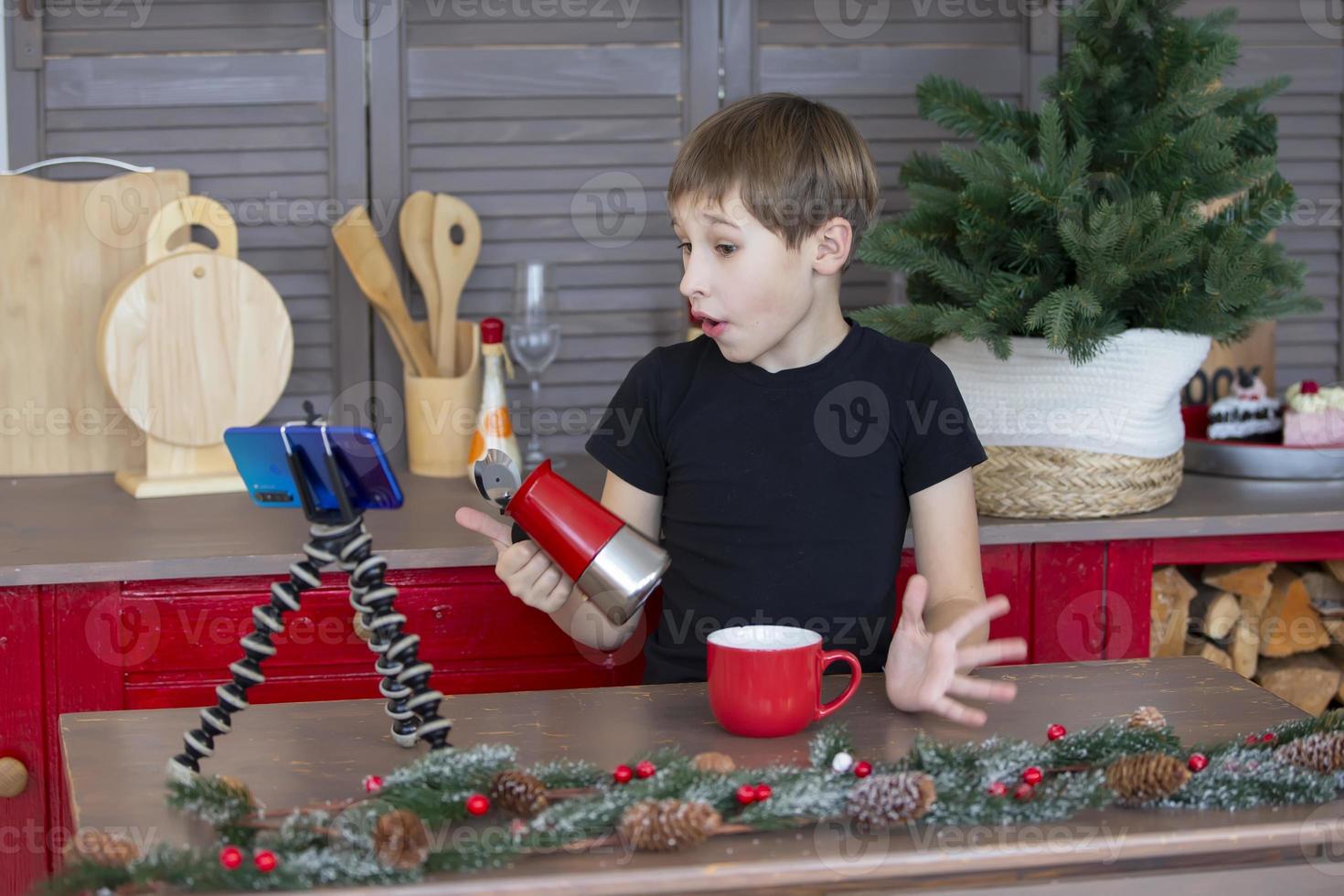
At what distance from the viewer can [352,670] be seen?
166 centimetres

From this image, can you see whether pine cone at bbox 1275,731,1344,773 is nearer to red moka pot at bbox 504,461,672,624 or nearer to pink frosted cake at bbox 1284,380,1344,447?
red moka pot at bbox 504,461,672,624

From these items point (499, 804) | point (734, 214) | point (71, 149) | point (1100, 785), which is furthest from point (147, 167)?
point (1100, 785)

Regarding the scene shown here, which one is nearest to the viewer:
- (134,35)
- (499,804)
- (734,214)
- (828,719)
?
(499,804)

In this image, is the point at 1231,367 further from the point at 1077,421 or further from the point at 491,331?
the point at 491,331

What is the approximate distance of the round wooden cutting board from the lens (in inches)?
73.2

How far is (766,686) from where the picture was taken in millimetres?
1006

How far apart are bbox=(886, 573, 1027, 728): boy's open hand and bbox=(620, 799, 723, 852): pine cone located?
0.84 ft

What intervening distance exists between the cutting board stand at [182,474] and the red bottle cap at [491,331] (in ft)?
1.24

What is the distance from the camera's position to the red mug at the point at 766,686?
3.29ft

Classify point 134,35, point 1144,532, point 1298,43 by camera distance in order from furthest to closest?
point 1298,43, point 134,35, point 1144,532

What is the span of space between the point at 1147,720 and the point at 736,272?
1.77ft

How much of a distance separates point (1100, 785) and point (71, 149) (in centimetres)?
173

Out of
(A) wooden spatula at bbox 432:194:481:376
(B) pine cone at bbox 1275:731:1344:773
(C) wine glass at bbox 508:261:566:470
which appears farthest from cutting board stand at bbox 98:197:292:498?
(B) pine cone at bbox 1275:731:1344:773

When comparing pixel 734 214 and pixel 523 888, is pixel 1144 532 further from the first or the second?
pixel 523 888
